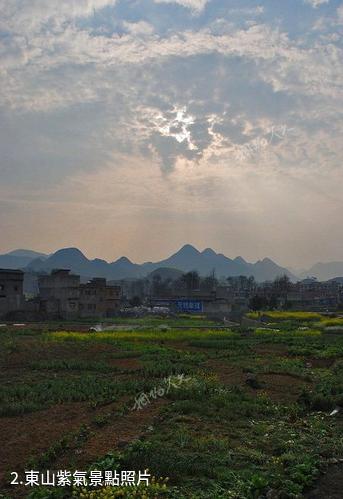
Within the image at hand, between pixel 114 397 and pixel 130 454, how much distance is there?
18.9 ft

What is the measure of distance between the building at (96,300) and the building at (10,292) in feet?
36.0

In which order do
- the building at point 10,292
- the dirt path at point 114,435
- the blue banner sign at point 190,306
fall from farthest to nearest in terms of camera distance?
the blue banner sign at point 190,306
the building at point 10,292
the dirt path at point 114,435

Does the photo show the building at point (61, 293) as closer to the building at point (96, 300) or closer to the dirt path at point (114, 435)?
the building at point (96, 300)

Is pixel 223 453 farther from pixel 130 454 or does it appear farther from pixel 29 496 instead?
pixel 29 496

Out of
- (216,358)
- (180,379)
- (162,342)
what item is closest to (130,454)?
(180,379)

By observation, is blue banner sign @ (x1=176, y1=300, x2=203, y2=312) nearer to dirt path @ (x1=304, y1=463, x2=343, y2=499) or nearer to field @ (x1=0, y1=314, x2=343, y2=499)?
field @ (x1=0, y1=314, x2=343, y2=499)

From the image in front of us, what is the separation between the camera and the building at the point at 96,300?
7244 centimetres

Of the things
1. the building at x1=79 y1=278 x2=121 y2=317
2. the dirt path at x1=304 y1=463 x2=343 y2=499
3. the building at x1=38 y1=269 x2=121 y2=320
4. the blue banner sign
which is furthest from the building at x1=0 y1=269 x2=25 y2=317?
the dirt path at x1=304 y1=463 x2=343 y2=499

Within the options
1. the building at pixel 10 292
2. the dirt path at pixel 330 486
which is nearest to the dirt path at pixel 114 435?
the dirt path at pixel 330 486

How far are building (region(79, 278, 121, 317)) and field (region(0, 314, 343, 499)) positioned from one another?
157 ft

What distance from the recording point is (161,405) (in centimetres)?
1396

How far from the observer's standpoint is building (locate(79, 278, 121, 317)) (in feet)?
238

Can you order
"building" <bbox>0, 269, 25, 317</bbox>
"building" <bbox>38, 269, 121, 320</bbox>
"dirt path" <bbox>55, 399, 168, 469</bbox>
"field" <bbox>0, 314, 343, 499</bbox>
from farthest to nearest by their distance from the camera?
"building" <bbox>38, 269, 121, 320</bbox>
"building" <bbox>0, 269, 25, 317</bbox>
"dirt path" <bbox>55, 399, 168, 469</bbox>
"field" <bbox>0, 314, 343, 499</bbox>

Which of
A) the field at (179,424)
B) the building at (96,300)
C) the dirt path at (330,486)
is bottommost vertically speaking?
the dirt path at (330,486)
